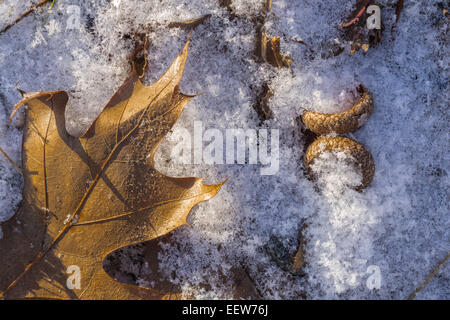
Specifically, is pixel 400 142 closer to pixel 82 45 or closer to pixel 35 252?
pixel 82 45

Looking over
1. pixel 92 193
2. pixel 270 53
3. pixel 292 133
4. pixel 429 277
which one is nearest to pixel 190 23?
pixel 270 53

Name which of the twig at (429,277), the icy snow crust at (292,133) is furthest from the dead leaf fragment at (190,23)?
the twig at (429,277)

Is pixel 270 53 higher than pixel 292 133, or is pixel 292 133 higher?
pixel 270 53

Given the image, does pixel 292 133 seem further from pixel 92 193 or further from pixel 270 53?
pixel 92 193

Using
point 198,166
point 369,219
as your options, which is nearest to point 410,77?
point 369,219

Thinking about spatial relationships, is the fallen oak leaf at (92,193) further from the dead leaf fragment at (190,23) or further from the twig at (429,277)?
the twig at (429,277)

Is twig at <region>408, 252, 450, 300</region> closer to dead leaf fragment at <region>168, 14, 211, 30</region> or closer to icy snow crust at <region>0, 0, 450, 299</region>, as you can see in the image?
icy snow crust at <region>0, 0, 450, 299</region>

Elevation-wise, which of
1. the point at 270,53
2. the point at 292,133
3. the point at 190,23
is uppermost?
the point at 190,23
